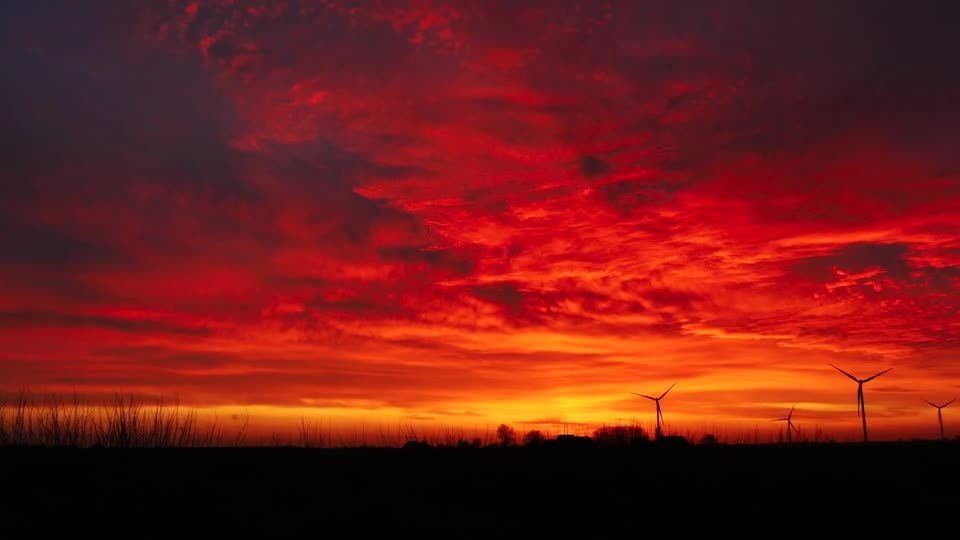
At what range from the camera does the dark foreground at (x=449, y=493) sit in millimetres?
16797

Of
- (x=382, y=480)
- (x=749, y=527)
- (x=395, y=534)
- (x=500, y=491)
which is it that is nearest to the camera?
(x=395, y=534)

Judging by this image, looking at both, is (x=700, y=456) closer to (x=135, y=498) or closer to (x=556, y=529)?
(x=556, y=529)

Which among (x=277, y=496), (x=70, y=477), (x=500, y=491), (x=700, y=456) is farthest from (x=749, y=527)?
(x=70, y=477)

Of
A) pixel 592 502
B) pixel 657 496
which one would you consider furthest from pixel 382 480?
pixel 657 496

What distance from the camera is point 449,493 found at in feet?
65.8

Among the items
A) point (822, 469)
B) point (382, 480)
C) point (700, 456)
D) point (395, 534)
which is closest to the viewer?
point (395, 534)

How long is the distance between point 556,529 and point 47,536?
408 inches

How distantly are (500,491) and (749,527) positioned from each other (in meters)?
6.38

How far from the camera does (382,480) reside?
71.9 feet

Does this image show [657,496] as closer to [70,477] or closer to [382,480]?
[382,480]

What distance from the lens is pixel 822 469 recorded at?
80.0 feet

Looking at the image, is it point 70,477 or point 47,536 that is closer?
point 47,536

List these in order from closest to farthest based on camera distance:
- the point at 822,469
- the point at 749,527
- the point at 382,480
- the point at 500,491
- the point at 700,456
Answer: the point at 749,527 → the point at 500,491 → the point at 382,480 → the point at 822,469 → the point at 700,456

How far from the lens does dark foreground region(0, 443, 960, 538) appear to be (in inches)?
661
